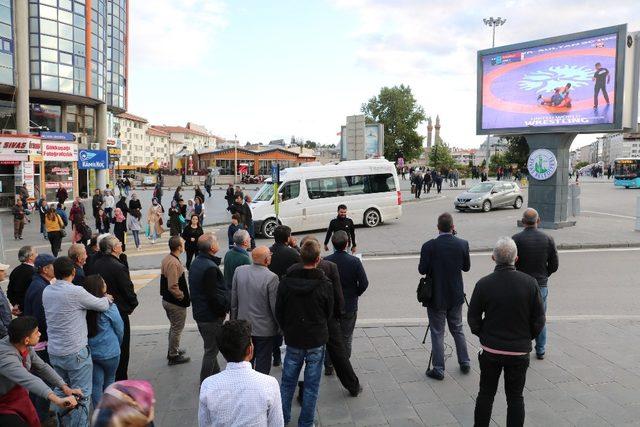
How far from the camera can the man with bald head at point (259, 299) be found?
193 inches

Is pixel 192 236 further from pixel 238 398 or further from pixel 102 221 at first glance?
pixel 238 398

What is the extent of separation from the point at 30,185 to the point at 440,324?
31335mm

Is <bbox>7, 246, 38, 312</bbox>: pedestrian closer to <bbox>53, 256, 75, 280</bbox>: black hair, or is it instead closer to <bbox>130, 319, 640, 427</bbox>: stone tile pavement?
<bbox>130, 319, 640, 427</bbox>: stone tile pavement

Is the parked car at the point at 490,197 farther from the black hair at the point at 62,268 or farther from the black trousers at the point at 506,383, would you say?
the black hair at the point at 62,268

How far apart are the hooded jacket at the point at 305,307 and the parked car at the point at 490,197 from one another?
19794mm

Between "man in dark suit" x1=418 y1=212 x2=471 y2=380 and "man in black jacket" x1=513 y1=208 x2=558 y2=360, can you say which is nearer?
"man in dark suit" x1=418 y1=212 x2=471 y2=380

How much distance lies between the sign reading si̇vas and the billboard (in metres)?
0.83

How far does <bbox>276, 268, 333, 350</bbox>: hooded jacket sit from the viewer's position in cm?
438

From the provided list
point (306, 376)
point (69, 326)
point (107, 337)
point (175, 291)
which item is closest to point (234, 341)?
point (306, 376)

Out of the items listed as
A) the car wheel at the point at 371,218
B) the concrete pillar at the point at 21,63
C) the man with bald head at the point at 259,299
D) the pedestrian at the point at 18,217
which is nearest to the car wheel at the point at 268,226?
the car wheel at the point at 371,218

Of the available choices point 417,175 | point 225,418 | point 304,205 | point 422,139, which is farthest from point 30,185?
point 422,139

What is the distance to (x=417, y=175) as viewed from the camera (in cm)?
3117

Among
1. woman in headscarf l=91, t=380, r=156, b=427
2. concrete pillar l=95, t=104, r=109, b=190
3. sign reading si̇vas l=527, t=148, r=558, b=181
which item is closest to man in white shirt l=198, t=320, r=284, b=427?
woman in headscarf l=91, t=380, r=156, b=427

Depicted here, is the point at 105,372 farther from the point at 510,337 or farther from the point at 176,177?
the point at 176,177
